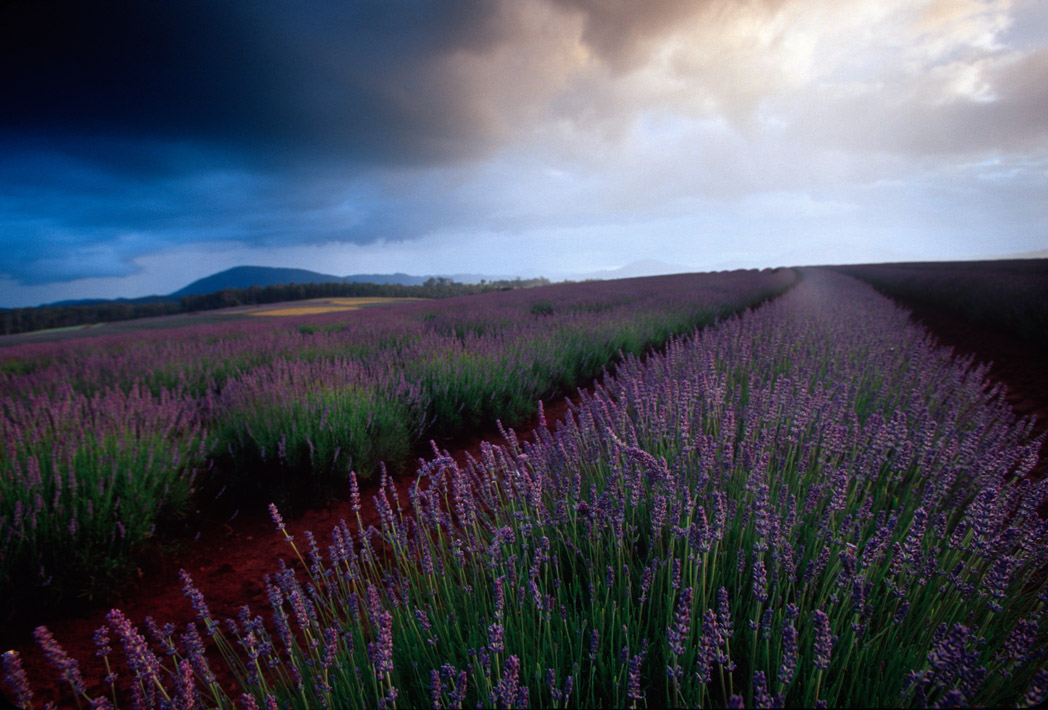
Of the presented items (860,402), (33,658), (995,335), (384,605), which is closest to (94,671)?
(33,658)

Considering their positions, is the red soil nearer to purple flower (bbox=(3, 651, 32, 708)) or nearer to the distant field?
purple flower (bbox=(3, 651, 32, 708))

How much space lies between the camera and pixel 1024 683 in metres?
1.05

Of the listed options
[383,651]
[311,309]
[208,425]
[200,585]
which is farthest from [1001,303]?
[311,309]

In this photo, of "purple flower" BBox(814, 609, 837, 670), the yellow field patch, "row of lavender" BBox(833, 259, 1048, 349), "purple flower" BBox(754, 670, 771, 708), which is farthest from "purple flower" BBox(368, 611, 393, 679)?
the yellow field patch

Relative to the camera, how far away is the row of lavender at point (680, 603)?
93 centimetres

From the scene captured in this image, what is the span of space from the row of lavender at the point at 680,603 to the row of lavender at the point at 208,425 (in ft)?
2.34

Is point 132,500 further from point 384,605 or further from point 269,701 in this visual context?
point 269,701

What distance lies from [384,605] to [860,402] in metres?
3.30

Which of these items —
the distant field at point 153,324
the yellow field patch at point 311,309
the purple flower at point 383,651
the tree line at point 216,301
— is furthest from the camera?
the tree line at point 216,301

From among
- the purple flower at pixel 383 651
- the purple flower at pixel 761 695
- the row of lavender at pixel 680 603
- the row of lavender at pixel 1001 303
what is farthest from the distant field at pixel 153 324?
the row of lavender at pixel 1001 303

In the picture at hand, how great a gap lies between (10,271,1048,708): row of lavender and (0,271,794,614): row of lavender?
71cm

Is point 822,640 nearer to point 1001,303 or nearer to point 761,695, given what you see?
point 761,695

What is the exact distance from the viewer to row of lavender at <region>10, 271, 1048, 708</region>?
3.04 ft

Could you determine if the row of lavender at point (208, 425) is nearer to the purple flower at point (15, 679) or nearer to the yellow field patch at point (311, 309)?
the purple flower at point (15, 679)
